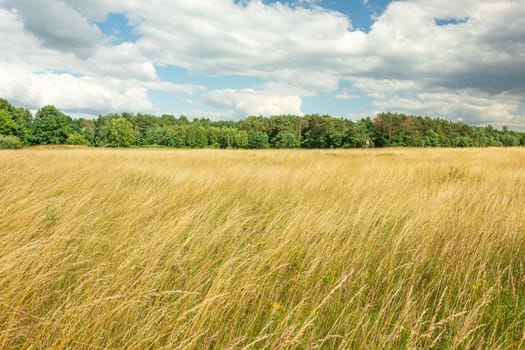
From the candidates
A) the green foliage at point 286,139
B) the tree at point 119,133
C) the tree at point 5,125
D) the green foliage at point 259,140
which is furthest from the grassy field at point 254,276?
the tree at point 119,133

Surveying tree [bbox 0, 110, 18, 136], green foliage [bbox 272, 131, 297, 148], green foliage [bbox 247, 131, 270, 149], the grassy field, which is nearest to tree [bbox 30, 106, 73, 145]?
tree [bbox 0, 110, 18, 136]

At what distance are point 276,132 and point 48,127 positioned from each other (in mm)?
55676

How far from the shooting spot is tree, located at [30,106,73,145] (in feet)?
182

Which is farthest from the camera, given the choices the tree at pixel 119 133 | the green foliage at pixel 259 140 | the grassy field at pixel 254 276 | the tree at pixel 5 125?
the green foliage at pixel 259 140

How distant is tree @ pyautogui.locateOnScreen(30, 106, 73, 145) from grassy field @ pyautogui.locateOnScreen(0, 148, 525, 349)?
6449 centimetres

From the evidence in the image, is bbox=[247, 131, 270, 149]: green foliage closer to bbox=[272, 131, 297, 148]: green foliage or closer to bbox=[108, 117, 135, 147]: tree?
bbox=[272, 131, 297, 148]: green foliage

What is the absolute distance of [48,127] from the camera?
5538 centimetres

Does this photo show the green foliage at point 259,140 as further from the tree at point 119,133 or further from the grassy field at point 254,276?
the grassy field at point 254,276

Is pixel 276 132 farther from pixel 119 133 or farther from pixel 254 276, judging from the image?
pixel 254 276

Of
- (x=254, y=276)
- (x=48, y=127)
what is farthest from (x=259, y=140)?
(x=254, y=276)

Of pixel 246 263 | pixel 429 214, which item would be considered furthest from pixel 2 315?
pixel 429 214

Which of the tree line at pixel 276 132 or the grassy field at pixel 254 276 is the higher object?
the tree line at pixel 276 132

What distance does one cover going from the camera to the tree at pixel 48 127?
55.4m

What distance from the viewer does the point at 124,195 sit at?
4.07 meters
